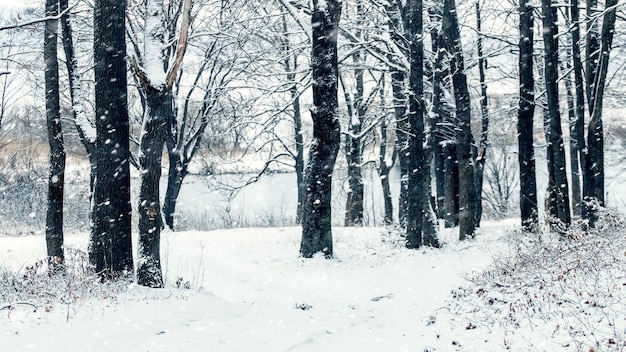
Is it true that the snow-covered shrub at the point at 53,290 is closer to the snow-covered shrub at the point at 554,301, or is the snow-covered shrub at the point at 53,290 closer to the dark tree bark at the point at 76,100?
the dark tree bark at the point at 76,100

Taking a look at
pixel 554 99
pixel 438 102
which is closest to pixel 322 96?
pixel 438 102

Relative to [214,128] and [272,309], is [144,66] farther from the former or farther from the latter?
[214,128]

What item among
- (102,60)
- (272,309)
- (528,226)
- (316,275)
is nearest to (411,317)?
(272,309)

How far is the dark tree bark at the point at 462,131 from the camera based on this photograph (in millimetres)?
15188

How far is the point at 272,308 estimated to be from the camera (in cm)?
880

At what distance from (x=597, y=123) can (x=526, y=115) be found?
1690 millimetres

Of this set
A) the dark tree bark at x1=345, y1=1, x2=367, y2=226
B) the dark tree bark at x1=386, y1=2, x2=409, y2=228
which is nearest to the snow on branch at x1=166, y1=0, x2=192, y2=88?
the dark tree bark at x1=386, y1=2, x2=409, y2=228

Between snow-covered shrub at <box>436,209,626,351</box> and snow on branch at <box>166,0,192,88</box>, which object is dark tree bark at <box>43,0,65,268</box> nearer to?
snow on branch at <box>166,0,192,88</box>

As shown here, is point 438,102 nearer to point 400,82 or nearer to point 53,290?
point 400,82

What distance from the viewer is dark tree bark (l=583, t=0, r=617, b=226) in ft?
45.4

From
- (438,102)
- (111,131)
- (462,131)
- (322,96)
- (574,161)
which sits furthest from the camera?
(574,161)

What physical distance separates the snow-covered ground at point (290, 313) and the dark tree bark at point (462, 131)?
1.73m

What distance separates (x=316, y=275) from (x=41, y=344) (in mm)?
7209

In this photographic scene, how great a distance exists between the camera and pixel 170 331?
6.75 metres
